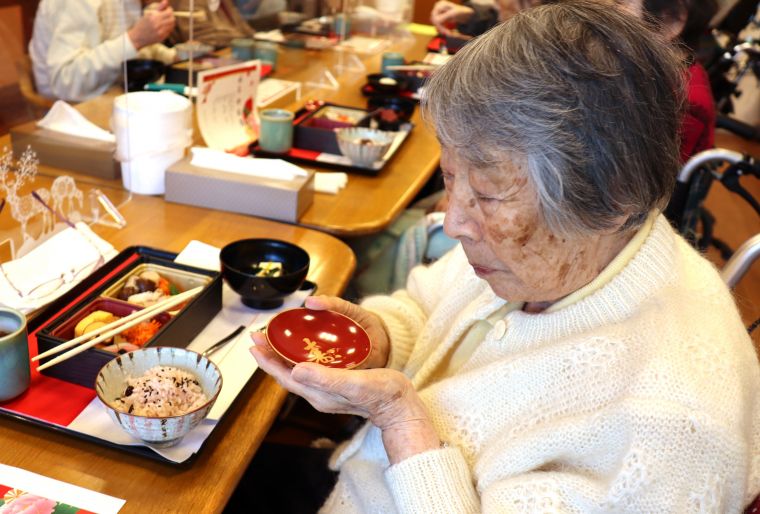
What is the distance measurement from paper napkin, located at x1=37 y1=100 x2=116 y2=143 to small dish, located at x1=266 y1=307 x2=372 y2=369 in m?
Result: 0.75

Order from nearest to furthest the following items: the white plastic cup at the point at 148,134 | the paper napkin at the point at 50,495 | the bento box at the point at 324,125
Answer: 1. the paper napkin at the point at 50,495
2. the white plastic cup at the point at 148,134
3. the bento box at the point at 324,125

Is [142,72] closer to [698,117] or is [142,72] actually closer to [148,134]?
[148,134]

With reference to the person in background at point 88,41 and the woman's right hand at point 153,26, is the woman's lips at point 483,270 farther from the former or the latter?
the woman's right hand at point 153,26

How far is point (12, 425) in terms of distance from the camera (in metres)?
0.98

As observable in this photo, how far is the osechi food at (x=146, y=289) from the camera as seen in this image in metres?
1.21

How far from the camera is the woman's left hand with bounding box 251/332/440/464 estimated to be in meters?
0.99

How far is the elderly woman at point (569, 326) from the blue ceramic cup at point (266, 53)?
179 cm

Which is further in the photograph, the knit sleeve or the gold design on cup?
the gold design on cup

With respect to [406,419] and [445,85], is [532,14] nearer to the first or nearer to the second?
[445,85]

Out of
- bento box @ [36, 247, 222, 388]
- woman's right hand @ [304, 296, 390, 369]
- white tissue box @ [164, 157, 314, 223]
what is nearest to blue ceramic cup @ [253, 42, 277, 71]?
white tissue box @ [164, 157, 314, 223]

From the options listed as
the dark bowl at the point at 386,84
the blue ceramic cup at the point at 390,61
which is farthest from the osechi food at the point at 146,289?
the blue ceramic cup at the point at 390,61

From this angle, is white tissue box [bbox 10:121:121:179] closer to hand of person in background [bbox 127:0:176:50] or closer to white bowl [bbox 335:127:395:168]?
hand of person in background [bbox 127:0:176:50]

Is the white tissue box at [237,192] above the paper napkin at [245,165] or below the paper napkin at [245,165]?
below

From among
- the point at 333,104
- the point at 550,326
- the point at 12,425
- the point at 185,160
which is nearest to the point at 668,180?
the point at 550,326
